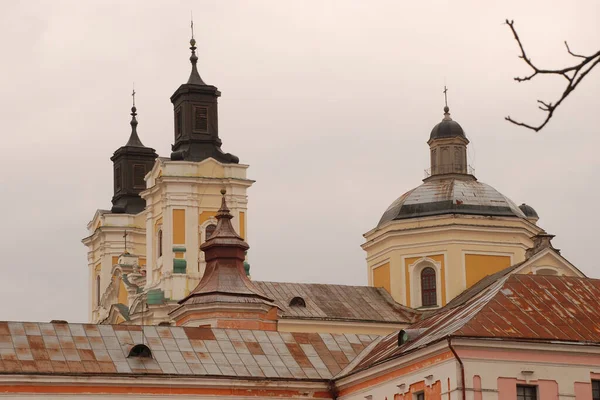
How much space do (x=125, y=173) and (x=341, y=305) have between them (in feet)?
99.5

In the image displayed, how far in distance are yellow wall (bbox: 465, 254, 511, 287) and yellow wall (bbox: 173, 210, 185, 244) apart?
57.1 ft

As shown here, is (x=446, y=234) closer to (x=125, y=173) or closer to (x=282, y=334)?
(x=282, y=334)

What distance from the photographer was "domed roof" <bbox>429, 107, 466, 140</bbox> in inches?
2290

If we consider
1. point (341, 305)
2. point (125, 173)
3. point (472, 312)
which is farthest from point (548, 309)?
point (125, 173)

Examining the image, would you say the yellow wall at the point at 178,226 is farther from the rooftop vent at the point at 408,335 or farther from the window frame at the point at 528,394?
the window frame at the point at 528,394

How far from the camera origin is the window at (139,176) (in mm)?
81425

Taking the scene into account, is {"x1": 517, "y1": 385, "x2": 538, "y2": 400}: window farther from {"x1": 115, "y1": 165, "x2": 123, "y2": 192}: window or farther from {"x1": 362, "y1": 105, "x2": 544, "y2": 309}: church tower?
{"x1": 115, "y1": 165, "x2": 123, "y2": 192}: window

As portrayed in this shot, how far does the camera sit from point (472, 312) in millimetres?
30578

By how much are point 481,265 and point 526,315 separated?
78.0 ft

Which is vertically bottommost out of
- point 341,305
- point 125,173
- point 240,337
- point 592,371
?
point 592,371

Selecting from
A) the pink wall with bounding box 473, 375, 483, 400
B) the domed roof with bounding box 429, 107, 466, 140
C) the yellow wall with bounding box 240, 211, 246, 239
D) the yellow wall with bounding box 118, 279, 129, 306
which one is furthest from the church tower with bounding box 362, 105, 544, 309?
the pink wall with bounding box 473, 375, 483, 400

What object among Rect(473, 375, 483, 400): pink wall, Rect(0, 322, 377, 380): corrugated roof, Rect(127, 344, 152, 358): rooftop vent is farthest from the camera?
Rect(127, 344, 152, 358): rooftop vent

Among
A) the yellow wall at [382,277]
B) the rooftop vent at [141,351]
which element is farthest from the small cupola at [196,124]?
the rooftop vent at [141,351]

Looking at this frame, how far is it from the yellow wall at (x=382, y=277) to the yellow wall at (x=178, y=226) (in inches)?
502
